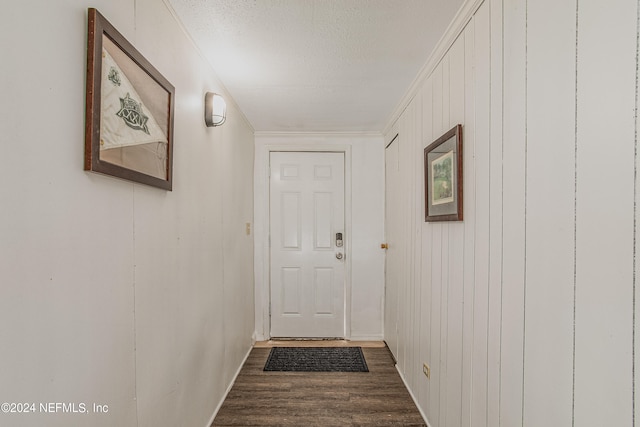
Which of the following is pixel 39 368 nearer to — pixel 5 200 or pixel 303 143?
pixel 5 200

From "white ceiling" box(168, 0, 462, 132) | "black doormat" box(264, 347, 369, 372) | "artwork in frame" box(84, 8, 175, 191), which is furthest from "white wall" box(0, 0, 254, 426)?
Result: "black doormat" box(264, 347, 369, 372)

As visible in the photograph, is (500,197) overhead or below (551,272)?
overhead

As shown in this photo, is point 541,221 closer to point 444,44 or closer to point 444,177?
point 444,177

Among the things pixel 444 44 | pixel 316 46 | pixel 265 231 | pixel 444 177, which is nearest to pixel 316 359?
pixel 265 231

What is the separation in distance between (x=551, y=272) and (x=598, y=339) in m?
0.23

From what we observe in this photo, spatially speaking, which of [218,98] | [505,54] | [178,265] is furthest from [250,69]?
[505,54]

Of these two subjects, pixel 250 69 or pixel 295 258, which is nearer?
pixel 250 69

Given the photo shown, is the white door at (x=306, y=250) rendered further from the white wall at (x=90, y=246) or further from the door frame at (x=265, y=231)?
the white wall at (x=90, y=246)

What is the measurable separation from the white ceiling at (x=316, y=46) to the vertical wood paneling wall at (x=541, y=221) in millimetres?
258

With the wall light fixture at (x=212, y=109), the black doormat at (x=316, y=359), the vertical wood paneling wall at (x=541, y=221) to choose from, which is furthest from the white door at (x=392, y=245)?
the wall light fixture at (x=212, y=109)

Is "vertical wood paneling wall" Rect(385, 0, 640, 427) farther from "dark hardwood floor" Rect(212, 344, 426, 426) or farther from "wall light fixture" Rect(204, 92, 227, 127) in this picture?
"wall light fixture" Rect(204, 92, 227, 127)

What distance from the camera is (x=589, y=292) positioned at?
3.02ft

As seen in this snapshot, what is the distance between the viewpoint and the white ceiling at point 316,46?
5.57ft

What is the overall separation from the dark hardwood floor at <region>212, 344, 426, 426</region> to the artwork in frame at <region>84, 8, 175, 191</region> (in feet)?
5.60
